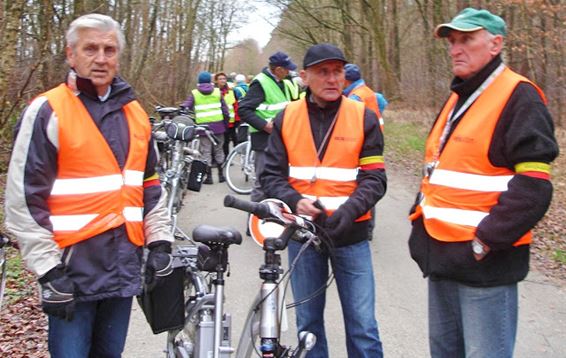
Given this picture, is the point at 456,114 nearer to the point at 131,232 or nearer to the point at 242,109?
the point at 131,232

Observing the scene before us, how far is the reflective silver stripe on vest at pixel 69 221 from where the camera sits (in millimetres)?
3029

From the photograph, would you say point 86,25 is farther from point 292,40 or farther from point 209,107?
point 292,40

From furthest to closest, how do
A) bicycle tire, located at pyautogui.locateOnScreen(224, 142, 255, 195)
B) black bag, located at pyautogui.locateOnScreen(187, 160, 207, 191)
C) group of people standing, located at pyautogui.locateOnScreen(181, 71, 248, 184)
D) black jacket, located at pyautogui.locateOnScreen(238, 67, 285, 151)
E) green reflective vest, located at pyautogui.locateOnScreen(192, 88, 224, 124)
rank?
green reflective vest, located at pyautogui.locateOnScreen(192, 88, 224, 124)
group of people standing, located at pyautogui.locateOnScreen(181, 71, 248, 184)
bicycle tire, located at pyautogui.locateOnScreen(224, 142, 255, 195)
black bag, located at pyautogui.locateOnScreen(187, 160, 207, 191)
black jacket, located at pyautogui.locateOnScreen(238, 67, 285, 151)

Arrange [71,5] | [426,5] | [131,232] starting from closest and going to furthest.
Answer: [131,232] → [71,5] → [426,5]

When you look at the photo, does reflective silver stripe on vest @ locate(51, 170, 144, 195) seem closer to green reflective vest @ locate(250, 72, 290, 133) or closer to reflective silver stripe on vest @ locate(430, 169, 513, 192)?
reflective silver stripe on vest @ locate(430, 169, 513, 192)

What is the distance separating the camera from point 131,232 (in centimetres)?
323

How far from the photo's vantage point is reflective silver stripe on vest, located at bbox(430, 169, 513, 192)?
296 centimetres

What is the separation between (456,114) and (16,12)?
6909 mm

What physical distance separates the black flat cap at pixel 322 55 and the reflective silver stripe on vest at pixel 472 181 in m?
0.99

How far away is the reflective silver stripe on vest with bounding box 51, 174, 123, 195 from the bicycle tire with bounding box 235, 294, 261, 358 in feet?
3.09

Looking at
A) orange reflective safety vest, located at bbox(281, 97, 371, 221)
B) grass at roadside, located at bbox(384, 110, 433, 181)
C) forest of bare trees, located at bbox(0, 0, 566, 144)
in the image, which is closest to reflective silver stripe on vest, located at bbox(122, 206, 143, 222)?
orange reflective safety vest, located at bbox(281, 97, 371, 221)

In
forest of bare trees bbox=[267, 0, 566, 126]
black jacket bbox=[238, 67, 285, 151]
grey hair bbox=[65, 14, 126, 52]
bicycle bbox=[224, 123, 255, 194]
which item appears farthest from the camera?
forest of bare trees bbox=[267, 0, 566, 126]

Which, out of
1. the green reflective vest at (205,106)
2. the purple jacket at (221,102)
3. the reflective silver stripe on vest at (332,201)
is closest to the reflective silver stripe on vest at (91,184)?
the reflective silver stripe on vest at (332,201)

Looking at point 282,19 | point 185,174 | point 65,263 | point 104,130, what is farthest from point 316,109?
point 282,19
